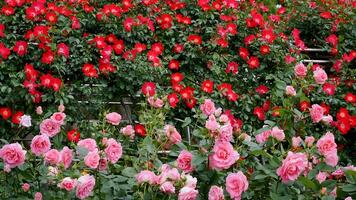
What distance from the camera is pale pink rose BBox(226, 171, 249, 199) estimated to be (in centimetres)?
178

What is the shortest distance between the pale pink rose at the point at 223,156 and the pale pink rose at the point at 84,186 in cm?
37

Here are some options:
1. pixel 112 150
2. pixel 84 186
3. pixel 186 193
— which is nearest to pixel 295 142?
pixel 186 193

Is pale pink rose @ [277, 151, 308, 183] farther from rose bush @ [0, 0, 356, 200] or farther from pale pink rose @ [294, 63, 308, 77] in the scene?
pale pink rose @ [294, 63, 308, 77]

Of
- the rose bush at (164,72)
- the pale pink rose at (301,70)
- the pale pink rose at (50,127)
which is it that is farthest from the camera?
the pale pink rose at (301,70)

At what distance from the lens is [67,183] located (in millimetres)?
1818

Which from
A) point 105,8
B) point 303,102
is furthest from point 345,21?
point 303,102

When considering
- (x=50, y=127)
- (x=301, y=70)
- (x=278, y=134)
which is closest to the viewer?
(x=278, y=134)

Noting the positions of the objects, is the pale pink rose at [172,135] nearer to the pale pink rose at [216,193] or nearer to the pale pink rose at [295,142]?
the pale pink rose at [216,193]

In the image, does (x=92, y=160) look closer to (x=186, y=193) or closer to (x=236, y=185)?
(x=186, y=193)

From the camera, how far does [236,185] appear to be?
1.79 meters

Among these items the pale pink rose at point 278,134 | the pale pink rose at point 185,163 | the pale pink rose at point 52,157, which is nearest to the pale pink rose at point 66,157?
the pale pink rose at point 52,157

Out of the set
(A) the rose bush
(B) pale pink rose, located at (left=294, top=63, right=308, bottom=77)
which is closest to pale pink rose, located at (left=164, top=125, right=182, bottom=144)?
(A) the rose bush

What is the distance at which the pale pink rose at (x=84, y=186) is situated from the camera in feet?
5.95

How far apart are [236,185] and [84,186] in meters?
0.45
